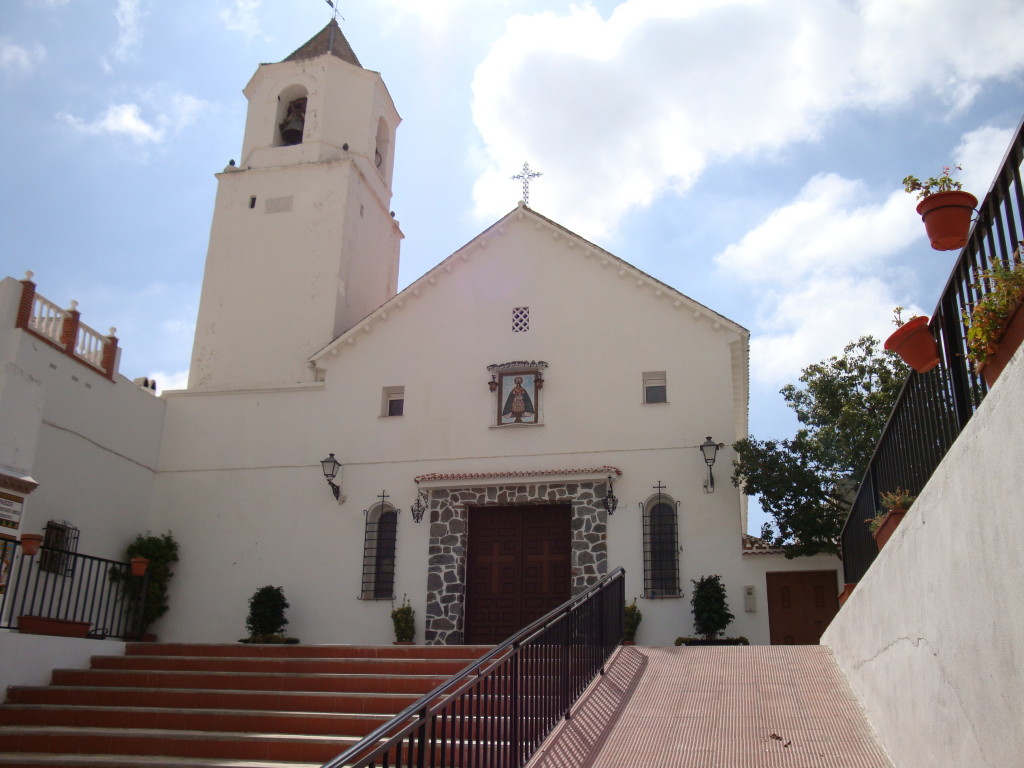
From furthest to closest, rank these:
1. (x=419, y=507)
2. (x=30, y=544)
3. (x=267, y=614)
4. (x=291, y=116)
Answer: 1. (x=291, y=116)
2. (x=419, y=507)
3. (x=267, y=614)
4. (x=30, y=544)

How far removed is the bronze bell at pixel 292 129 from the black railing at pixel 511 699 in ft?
51.2

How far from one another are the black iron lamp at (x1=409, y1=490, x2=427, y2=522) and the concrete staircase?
4.34m

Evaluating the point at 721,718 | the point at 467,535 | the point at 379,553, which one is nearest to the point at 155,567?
the point at 379,553

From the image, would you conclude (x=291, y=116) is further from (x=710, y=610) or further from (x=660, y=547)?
(x=710, y=610)

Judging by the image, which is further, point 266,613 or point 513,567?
point 513,567

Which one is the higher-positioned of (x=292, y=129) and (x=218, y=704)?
(x=292, y=129)

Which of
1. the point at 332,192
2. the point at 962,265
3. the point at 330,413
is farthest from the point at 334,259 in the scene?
the point at 962,265

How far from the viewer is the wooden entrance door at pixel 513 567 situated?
1595cm

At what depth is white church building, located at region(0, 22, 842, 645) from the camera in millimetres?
15727

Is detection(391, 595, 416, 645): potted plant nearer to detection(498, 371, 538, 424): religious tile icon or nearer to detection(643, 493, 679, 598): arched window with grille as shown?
detection(498, 371, 538, 424): religious tile icon

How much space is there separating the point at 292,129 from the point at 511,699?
58.6ft

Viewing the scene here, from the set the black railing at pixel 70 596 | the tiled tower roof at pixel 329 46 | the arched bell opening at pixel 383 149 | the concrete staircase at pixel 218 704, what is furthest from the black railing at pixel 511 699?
the tiled tower roof at pixel 329 46

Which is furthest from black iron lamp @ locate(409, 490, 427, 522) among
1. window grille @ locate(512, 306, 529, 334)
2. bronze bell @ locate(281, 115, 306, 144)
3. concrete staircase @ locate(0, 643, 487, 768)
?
bronze bell @ locate(281, 115, 306, 144)

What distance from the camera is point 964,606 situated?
440 cm
